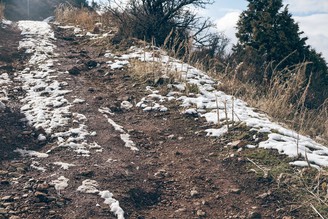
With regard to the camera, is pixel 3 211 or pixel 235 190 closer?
pixel 3 211

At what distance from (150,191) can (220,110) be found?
2021 millimetres

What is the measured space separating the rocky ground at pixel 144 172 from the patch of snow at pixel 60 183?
1.4 inches

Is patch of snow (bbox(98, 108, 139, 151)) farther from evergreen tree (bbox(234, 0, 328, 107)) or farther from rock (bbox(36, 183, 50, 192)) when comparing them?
evergreen tree (bbox(234, 0, 328, 107))

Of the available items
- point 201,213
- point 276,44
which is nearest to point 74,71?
point 201,213

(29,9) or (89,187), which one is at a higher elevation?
(89,187)

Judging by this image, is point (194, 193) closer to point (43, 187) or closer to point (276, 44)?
point (43, 187)

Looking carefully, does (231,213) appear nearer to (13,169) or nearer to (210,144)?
(210,144)

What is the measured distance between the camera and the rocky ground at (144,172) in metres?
3.19

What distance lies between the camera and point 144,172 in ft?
12.8

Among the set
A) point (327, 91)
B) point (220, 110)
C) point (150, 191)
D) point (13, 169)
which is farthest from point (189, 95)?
point (327, 91)

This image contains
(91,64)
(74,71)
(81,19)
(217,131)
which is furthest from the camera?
(81,19)

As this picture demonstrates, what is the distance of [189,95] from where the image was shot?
5.75 m

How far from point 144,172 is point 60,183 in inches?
34.1

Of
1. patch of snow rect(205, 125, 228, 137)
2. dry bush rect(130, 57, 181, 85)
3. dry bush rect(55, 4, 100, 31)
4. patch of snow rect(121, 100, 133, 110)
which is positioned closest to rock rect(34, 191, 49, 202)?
patch of snow rect(205, 125, 228, 137)
